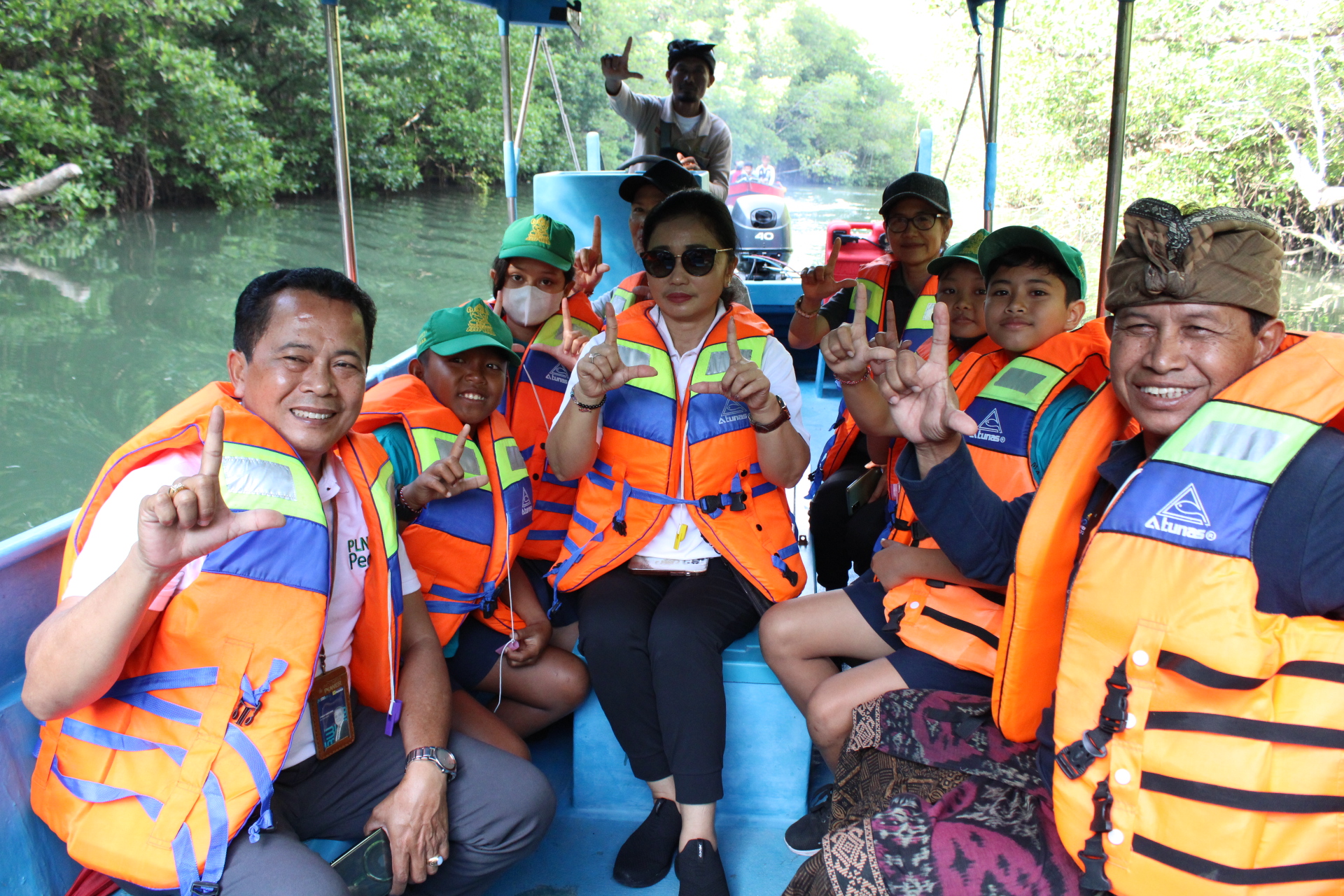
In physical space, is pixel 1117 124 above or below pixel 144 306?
above

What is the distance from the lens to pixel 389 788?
4.92 feet

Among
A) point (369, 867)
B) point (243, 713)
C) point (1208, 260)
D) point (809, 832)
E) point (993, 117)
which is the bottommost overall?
point (809, 832)

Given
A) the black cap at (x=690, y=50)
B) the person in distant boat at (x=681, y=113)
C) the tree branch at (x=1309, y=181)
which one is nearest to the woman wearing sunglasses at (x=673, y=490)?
the person in distant boat at (x=681, y=113)

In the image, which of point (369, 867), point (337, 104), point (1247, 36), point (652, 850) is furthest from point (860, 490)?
point (1247, 36)

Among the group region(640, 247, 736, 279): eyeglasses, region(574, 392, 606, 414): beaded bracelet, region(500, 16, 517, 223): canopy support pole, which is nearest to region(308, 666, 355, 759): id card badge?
region(574, 392, 606, 414): beaded bracelet

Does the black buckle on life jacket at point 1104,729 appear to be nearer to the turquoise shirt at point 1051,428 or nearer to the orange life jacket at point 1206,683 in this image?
the orange life jacket at point 1206,683

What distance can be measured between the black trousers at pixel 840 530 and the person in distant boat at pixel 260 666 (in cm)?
117

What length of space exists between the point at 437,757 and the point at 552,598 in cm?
72

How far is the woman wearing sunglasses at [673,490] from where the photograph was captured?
1825 mm

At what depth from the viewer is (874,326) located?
8.54ft

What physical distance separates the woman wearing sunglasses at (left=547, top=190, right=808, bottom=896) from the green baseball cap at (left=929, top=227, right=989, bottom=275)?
0.52 m

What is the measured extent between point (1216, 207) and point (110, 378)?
9175 mm

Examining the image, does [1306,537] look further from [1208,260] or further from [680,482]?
[680,482]

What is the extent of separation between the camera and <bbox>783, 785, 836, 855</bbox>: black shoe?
6.23 ft
